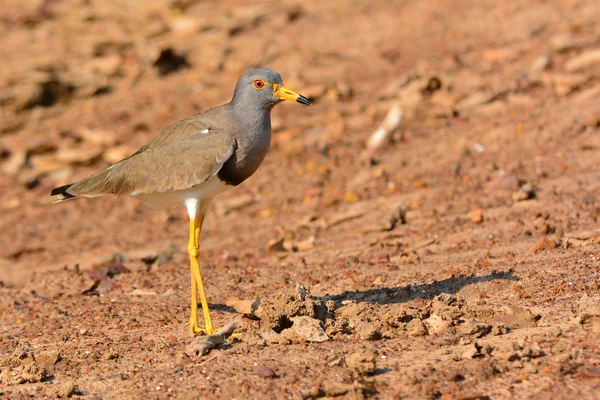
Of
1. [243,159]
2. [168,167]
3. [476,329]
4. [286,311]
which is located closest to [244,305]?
[286,311]

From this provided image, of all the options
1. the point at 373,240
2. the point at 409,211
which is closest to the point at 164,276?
the point at 373,240

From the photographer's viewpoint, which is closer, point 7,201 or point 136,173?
point 136,173

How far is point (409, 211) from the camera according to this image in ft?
30.9

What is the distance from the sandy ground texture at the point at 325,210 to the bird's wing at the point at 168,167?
40.7 inches

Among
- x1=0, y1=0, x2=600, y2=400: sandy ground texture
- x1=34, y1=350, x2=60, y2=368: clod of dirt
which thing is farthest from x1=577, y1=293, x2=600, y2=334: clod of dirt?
x1=34, y1=350, x2=60, y2=368: clod of dirt

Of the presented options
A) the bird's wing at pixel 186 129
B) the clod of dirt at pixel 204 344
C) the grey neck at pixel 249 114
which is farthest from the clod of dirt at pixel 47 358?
the grey neck at pixel 249 114

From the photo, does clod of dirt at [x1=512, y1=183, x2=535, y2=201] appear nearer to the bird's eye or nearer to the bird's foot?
the bird's eye

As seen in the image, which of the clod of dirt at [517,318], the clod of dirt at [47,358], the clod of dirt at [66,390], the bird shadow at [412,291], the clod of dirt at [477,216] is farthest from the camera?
the clod of dirt at [477,216]

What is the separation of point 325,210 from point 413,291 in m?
3.27

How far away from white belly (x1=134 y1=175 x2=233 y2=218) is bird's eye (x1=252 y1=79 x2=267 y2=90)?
0.87 metres

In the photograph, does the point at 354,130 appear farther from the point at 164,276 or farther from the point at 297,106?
the point at 164,276

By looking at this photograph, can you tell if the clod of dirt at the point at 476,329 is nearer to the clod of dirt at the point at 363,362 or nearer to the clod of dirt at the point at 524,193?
the clod of dirt at the point at 363,362

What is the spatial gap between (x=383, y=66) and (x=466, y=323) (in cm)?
904

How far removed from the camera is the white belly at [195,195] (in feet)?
23.5
